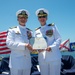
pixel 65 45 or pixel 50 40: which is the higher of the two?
pixel 50 40

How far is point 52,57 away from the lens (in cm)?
452

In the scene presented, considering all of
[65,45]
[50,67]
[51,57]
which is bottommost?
[65,45]

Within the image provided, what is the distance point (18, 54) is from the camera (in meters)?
4.47

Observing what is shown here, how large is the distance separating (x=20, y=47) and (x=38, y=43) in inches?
14.2

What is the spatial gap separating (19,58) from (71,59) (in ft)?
11.2

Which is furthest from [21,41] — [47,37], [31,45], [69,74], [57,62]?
[69,74]

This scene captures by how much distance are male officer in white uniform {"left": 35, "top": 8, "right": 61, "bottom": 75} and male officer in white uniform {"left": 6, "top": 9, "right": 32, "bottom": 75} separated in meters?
0.26

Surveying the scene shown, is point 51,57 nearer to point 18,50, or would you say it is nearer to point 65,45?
point 18,50

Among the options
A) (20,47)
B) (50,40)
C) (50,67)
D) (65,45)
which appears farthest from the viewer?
(65,45)

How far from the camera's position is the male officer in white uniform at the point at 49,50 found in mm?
4495

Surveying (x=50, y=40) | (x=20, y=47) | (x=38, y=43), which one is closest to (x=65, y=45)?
(x=50, y=40)

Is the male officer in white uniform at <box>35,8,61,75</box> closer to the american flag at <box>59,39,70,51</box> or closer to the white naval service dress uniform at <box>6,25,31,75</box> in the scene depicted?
the white naval service dress uniform at <box>6,25,31,75</box>

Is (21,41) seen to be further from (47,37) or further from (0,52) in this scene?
(0,52)

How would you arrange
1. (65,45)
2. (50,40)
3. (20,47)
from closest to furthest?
(20,47) → (50,40) → (65,45)
